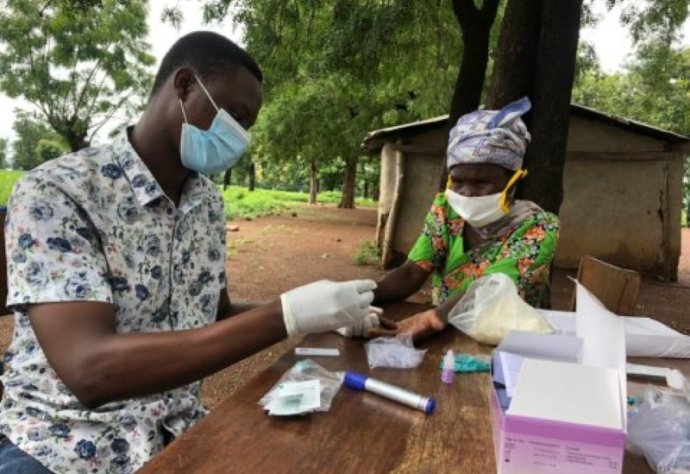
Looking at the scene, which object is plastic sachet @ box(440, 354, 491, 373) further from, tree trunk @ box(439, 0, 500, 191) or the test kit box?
tree trunk @ box(439, 0, 500, 191)

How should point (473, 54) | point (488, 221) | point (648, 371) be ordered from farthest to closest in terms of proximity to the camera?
point (473, 54)
point (488, 221)
point (648, 371)

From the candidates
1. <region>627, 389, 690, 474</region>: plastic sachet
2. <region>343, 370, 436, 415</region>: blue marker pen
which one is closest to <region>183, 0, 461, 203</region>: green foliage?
<region>343, 370, 436, 415</region>: blue marker pen

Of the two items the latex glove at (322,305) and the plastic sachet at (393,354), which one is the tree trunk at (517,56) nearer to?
the plastic sachet at (393,354)

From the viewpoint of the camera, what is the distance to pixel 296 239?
11898 mm

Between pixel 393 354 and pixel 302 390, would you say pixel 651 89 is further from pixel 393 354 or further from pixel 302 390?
pixel 302 390

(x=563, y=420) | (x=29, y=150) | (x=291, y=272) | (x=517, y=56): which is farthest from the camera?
(x=29, y=150)

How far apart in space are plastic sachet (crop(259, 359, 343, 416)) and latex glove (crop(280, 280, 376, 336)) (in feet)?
0.41

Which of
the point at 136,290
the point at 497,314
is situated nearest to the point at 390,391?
the point at 497,314

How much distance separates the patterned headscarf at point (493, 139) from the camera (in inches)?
81.0

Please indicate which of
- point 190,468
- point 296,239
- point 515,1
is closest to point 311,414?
Answer: point 190,468

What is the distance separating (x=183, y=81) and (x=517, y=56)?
3.25 meters

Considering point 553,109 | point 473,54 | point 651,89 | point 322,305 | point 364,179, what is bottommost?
point 364,179

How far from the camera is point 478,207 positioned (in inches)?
84.4

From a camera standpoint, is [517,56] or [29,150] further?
[29,150]
